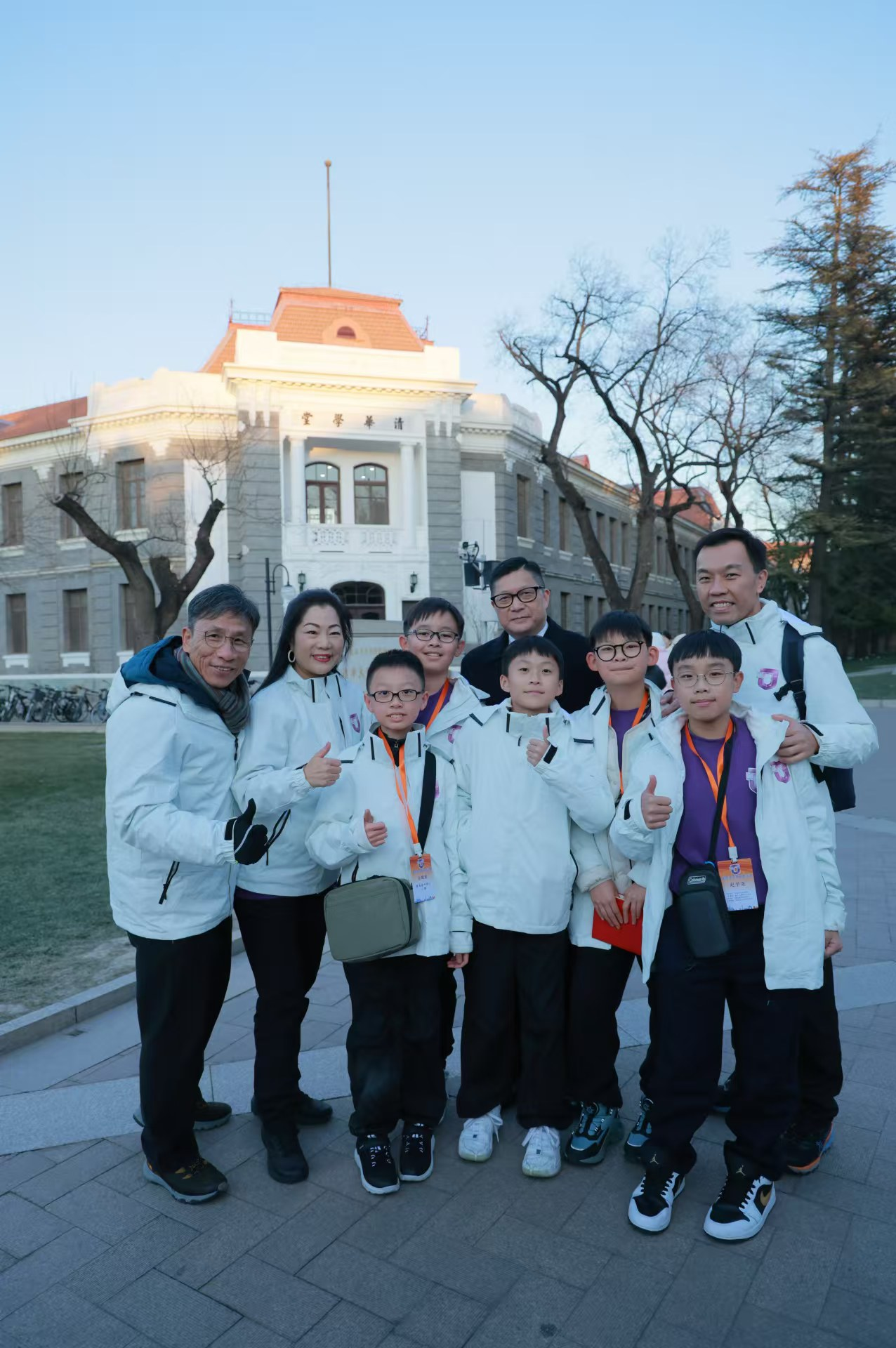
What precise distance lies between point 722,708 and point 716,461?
2705cm

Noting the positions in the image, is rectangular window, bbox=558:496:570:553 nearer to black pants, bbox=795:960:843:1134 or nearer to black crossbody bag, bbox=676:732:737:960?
black pants, bbox=795:960:843:1134

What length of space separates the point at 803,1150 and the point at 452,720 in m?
1.98

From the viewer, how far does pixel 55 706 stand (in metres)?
26.1

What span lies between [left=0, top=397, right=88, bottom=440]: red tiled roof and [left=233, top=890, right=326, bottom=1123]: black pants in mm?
30509

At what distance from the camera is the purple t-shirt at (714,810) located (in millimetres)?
2900

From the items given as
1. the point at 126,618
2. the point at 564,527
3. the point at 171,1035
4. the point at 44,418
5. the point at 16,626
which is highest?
the point at 44,418

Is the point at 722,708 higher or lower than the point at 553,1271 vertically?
higher

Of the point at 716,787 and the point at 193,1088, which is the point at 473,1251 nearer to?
the point at 193,1088

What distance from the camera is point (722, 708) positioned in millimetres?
2922

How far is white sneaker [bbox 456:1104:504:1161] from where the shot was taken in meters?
3.27

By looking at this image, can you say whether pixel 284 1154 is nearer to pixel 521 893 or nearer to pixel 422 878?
pixel 422 878

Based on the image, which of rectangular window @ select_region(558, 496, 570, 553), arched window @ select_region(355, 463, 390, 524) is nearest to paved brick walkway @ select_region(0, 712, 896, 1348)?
arched window @ select_region(355, 463, 390, 524)

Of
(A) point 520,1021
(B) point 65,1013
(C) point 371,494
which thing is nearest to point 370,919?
(A) point 520,1021

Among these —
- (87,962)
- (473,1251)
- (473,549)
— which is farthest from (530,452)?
(473,1251)
